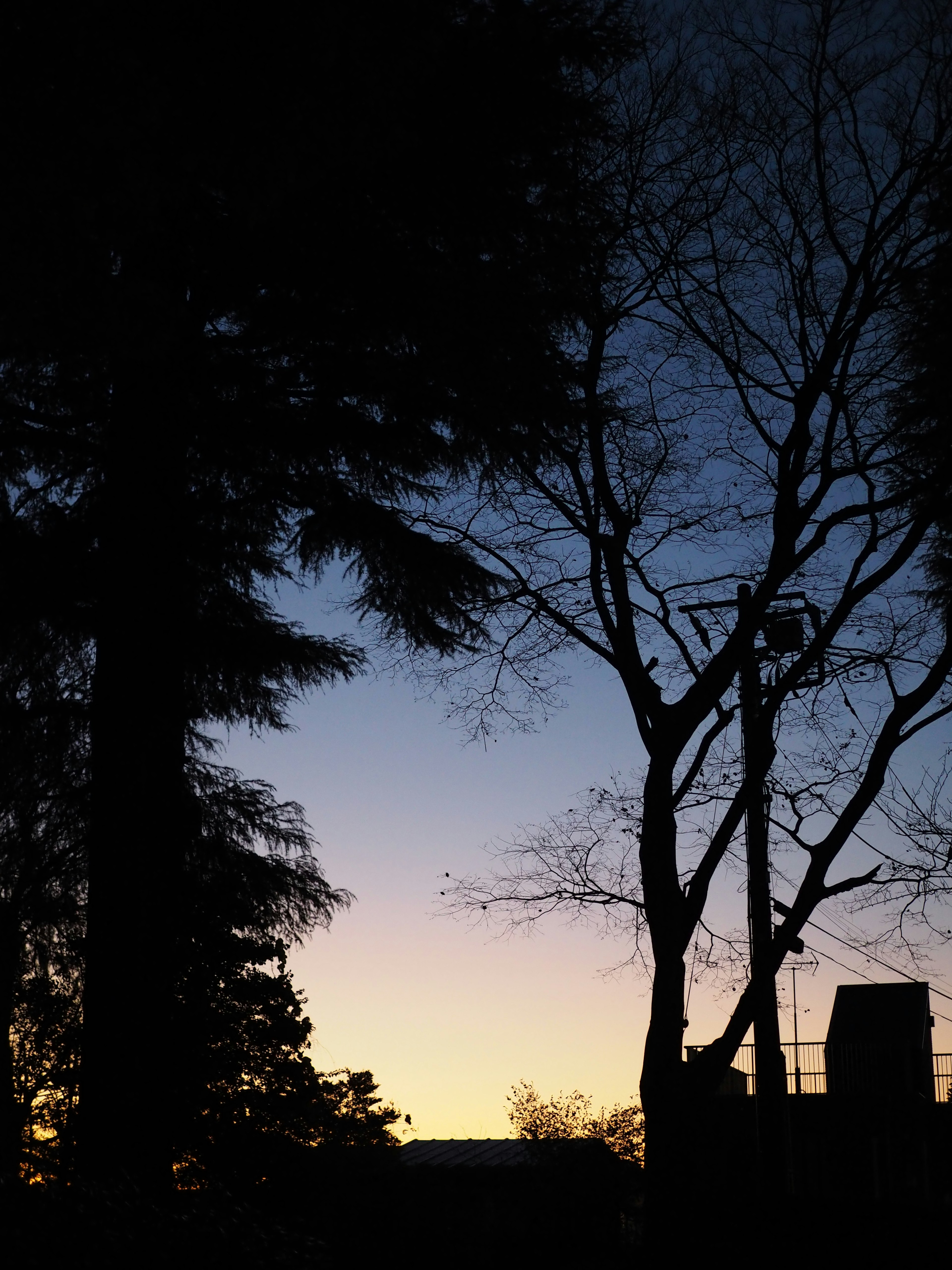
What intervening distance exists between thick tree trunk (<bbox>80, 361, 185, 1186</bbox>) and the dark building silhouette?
1534 centimetres

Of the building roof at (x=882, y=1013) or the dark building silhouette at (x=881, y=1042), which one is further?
the building roof at (x=882, y=1013)

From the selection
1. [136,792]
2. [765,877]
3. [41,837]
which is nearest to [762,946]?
[765,877]

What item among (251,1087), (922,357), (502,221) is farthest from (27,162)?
(251,1087)

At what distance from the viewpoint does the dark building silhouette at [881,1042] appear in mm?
21781

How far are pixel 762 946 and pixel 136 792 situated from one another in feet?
19.6

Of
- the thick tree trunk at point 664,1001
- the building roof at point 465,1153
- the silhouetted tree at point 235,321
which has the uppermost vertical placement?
the silhouetted tree at point 235,321

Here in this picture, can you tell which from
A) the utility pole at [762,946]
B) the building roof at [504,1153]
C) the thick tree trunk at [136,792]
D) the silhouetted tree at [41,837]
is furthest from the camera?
the building roof at [504,1153]

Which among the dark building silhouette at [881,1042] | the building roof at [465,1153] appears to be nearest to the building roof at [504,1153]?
the building roof at [465,1153]

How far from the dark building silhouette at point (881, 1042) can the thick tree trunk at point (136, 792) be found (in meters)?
15.3

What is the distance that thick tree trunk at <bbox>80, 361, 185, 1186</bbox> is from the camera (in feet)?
→ 32.1

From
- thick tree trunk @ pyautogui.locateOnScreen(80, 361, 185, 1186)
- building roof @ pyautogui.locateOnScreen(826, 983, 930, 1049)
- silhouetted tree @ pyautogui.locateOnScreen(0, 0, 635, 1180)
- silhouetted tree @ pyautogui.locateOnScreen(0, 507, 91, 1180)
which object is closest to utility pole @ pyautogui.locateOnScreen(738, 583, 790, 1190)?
silhouetted tree @ pyautogui.locateOnScreen(0, 0, 635, 1180)

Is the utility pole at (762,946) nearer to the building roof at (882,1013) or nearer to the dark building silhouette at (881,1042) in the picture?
the dark building silhouette at (881,1042)

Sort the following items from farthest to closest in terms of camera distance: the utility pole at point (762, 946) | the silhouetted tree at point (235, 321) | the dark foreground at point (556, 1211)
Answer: the utility pole at point (762, 946)
the silhouetted tree at point (235, 321)
the dark foreground at point (556, 1211)

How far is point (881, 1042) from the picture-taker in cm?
2327
